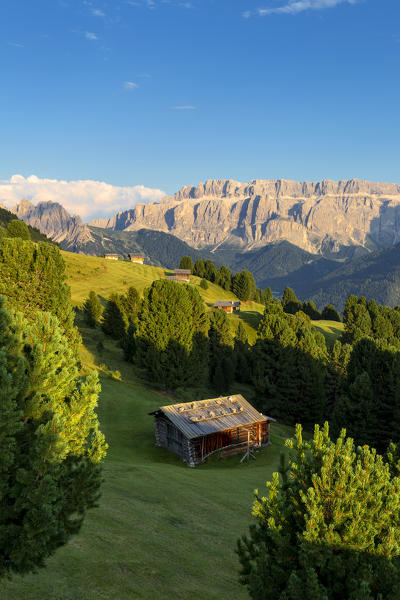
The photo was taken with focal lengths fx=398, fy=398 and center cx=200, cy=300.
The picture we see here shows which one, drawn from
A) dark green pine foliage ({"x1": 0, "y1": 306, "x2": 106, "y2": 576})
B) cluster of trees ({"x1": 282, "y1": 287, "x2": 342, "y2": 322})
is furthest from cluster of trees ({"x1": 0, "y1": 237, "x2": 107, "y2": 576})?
cluster of trees ({"x1": 282, "y1": 287, "x2": 342, "y2": 322})

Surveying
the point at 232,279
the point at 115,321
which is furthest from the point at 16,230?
the point at 232,279

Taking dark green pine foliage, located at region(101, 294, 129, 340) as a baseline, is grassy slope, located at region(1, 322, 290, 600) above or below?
below

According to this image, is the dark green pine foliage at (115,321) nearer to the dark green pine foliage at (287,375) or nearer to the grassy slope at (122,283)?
the grassy slope at (122,283)

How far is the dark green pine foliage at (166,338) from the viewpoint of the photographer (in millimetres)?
55062

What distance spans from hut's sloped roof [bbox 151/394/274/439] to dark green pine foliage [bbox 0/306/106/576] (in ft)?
81.1

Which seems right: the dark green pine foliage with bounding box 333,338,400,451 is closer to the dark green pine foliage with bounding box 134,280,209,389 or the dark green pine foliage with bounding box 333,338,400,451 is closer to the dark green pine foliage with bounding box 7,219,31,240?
the dark green pine foliage with bounding box 134,280,209,389

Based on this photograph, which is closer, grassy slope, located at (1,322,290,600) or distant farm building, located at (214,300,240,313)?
grassy slope, located at (1,322,290,600)

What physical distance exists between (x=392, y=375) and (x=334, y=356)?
27711mm

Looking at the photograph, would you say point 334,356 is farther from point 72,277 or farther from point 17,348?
point 72,277

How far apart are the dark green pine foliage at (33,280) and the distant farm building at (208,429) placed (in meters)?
13.0

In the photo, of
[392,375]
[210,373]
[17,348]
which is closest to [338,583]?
[17,348]

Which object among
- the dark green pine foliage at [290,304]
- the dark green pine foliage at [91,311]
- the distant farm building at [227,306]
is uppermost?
the dark green pine foliage at [290,304]

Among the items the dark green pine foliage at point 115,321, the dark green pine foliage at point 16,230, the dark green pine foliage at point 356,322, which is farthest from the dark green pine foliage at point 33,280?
the dark green pine foliage at point 356,322

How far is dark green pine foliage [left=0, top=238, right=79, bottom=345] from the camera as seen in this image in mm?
40344
